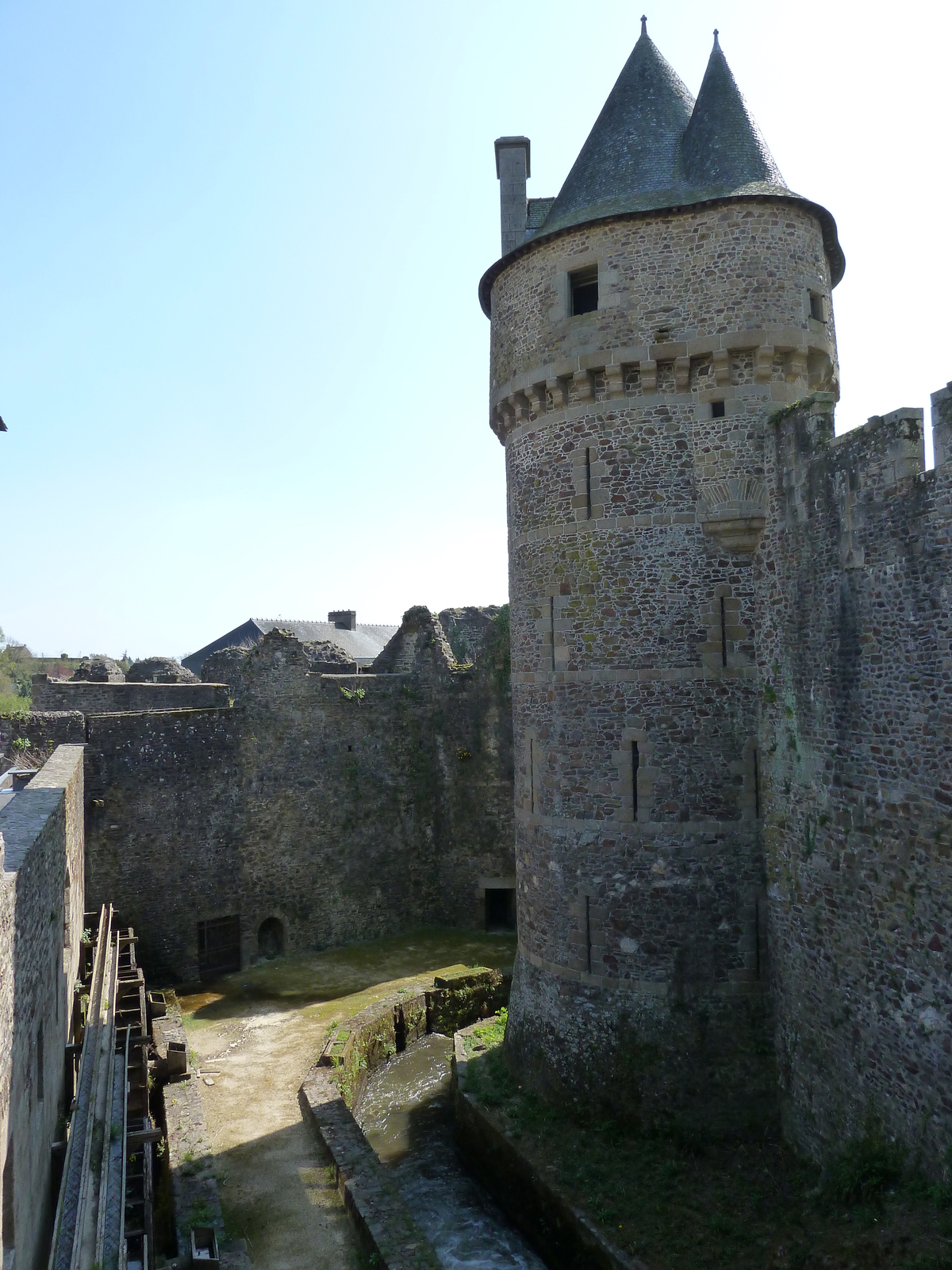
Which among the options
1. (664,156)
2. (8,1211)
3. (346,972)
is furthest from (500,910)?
(664,156)

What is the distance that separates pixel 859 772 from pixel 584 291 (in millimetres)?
6695

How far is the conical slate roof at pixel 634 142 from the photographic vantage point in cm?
1069

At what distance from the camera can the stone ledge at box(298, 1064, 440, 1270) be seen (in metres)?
8.29

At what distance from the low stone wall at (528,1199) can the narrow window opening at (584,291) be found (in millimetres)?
9651

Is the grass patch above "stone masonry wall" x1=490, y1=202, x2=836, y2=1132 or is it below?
below

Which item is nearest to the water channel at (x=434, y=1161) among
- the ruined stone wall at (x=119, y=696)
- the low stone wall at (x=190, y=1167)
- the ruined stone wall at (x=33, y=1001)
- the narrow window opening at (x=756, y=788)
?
the low stone wall at (x=190, y=1167)

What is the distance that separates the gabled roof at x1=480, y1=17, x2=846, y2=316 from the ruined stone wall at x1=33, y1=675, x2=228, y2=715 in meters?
11.2

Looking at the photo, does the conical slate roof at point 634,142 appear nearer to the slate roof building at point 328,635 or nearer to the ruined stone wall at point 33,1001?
the ruined stone wall at point 33,1001

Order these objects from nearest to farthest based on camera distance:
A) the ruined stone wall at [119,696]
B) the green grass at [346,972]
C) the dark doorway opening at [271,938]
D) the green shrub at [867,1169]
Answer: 1. the green shrub at [867,1169]
2. the green grass at [346,972]
3. the dark doorway opening at [271,938]
4. the ruined stone wall at [119,696]

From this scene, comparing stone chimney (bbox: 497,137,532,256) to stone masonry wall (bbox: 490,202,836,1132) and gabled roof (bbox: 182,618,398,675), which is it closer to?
stone masonry wall (bbox: 490,202,836,1132)

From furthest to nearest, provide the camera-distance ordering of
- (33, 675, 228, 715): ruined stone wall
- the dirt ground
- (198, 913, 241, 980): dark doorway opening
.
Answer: (33, 675, 228, 715): ruined stone wall
(198, 913, 241, 980): dark doorway opening
the dirt ground

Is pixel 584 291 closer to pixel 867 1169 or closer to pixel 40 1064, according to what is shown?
pixel 867 1169

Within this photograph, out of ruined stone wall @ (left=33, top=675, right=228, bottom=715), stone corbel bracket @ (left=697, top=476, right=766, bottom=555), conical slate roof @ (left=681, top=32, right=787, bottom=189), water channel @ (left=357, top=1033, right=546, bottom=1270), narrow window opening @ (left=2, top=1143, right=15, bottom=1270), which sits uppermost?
conical slate roof @ (left=681, top=32, right=787, bottom=189)

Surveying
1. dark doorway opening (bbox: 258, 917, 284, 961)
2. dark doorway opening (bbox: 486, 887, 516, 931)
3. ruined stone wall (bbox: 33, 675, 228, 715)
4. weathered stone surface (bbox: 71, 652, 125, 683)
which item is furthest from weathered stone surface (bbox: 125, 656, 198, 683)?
dark doorway opening (bbox: 486, 887, 516, 931)
